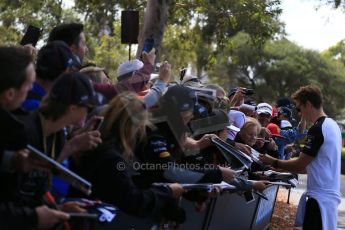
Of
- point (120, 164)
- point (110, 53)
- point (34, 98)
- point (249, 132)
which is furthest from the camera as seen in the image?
point (110, 53)

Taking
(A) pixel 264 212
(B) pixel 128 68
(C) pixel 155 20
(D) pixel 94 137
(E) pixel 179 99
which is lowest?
(A) pixel 264 212

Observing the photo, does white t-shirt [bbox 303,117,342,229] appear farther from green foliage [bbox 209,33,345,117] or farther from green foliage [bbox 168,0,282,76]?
green foliage [bbox 209,33,345,117]

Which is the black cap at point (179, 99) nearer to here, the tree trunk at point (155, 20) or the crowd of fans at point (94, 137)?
the crowd of fans at point (94, 137)

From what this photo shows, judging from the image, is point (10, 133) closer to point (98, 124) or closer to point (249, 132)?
point (98, 124)

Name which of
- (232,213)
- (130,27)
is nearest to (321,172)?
(232,213)

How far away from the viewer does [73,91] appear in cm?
354

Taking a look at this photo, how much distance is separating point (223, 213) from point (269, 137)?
2563mm

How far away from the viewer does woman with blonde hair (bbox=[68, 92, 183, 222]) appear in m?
3.78

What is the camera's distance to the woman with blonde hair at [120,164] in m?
3.78

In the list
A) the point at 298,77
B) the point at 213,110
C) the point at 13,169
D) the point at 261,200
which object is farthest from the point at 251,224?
the point at 298,77

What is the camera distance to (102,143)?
3.84m

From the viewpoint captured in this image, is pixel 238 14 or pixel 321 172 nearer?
pixel 321 172

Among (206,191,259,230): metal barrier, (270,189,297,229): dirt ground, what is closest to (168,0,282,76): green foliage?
(270,189,297,229): dirt ground

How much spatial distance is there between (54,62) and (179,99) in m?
0.97
